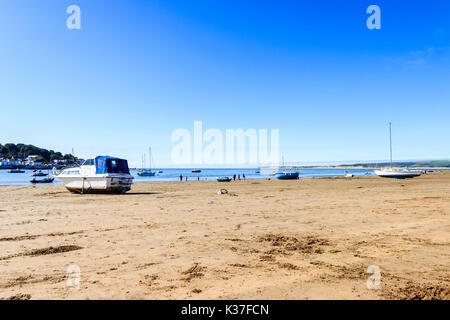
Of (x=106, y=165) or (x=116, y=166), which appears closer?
(x=106, y=165)

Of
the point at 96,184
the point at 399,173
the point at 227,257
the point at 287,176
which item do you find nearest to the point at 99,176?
the point at 96,184

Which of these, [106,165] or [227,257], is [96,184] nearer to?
[106,165]

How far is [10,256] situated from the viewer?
7.02 m

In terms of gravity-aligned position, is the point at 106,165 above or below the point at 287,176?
above

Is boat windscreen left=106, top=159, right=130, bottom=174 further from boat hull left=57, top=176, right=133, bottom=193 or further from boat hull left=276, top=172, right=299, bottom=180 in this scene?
boat hull left=276, top=172, right=299, bottom=180

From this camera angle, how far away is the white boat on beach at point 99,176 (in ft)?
86.6

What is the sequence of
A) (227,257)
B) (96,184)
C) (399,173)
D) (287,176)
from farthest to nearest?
(287,176), (399,173), (96,184), (227,257)

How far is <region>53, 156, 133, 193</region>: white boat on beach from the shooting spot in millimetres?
26391

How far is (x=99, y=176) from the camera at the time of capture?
86.5 ft

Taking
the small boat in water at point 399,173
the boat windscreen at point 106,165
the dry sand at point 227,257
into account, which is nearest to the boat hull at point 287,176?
the small boat in water at point 399,173
